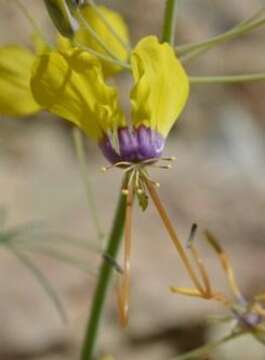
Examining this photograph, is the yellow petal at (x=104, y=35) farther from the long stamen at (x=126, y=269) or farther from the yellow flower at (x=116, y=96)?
the long stamen at (x=126, y=269)

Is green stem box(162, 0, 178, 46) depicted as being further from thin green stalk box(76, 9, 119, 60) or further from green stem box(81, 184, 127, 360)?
green stem box(81, 184, 127, 360)

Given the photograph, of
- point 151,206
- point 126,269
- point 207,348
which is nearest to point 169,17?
point 126,269

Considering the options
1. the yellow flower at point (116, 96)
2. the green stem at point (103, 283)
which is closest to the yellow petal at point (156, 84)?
the yellow flower at point (116, 96)

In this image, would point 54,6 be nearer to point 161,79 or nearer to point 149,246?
point 161,79

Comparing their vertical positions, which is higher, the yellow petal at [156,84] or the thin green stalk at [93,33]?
the thin green stalk at [93,33]

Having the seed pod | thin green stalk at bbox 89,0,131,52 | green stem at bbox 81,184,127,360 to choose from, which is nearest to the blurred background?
Answer: green stem at bbox 81,184,127,360

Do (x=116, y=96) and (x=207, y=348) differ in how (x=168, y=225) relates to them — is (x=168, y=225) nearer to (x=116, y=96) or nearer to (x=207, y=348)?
(x=116, y=96)
